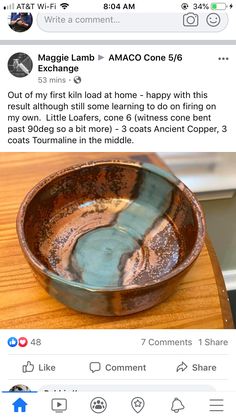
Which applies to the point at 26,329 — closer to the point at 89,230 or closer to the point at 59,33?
the point at 89,230
